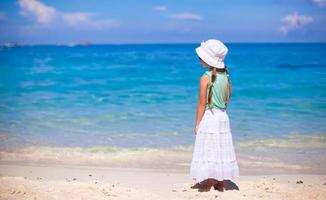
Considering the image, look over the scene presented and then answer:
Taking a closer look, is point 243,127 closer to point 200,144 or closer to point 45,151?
point 45,151

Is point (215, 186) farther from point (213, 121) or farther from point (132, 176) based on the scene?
point (132, 176)

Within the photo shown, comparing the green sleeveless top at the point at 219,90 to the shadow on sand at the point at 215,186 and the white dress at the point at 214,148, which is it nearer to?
the white dress at the point at 214,148

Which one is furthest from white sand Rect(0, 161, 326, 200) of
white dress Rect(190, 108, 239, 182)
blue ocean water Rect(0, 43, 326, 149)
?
blue ocean water Rect(0, 43, 326, 149)

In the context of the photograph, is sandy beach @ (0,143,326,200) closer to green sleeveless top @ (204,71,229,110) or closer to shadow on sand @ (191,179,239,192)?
shadow on sand @ (191,179,239,192)

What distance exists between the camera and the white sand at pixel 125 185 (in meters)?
5.79

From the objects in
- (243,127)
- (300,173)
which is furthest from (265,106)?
(300,173)

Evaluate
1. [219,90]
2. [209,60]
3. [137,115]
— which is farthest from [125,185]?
[137,115]

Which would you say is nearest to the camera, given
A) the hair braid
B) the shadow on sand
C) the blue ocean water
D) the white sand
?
the hair braid

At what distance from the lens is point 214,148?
565cm

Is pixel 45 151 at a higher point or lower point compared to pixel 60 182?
higher

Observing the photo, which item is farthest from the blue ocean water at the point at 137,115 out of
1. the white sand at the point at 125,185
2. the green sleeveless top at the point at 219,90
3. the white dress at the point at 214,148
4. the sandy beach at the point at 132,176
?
the green sleeveless top at the point at 219,90

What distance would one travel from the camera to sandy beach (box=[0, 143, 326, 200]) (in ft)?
19.2

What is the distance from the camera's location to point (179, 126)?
1148cm

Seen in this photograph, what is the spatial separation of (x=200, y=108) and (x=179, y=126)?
5914mm
